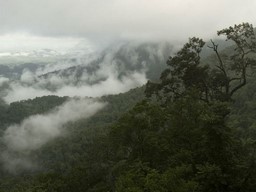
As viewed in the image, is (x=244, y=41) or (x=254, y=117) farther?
(x=254, y=117)

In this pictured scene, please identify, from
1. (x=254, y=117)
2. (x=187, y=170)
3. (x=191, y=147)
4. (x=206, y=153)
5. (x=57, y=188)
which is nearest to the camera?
(x=187, y=170)

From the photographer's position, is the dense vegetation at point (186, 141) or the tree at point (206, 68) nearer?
the dense vegetation at point (186, 141)

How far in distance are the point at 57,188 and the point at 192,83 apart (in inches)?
771

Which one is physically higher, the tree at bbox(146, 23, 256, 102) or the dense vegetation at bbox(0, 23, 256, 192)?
the tree at bbox(146, 23, 256, 102)

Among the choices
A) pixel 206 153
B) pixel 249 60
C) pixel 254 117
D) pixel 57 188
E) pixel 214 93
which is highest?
pixel 249 60

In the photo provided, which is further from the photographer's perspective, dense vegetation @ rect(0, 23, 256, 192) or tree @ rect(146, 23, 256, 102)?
tree @ rect(146, 23, 256, 102)

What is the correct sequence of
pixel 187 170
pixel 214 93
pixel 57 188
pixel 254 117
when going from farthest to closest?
pixel 254 117
pixel 57 188
pixel 214 93
pixel 187 170

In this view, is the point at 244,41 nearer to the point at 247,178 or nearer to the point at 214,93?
the point at 214,93

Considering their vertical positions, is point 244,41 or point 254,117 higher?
point 244,41

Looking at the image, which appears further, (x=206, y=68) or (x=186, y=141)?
(x=206, y=68)

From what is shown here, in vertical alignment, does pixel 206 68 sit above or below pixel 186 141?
above

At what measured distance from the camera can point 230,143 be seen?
29.2m

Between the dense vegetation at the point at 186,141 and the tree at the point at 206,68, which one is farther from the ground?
the tree at the point at 206,68

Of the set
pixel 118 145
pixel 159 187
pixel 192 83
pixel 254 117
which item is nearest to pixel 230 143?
pixel 159 187
